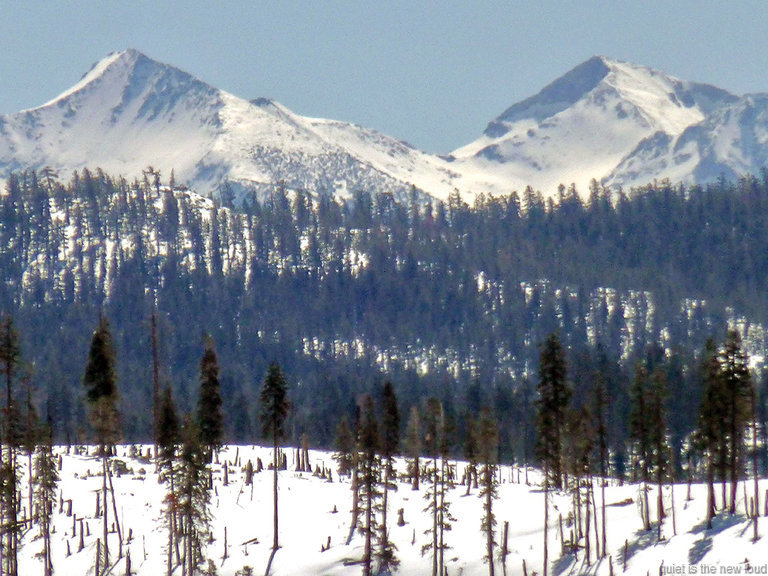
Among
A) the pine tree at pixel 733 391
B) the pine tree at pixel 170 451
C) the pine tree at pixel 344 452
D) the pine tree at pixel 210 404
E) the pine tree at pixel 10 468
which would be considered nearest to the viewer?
the pine tree at pixel 10 468

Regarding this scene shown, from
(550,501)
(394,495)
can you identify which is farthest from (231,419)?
(550,501)

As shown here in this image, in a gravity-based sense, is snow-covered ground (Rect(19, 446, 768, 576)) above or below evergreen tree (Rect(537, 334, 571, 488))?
below

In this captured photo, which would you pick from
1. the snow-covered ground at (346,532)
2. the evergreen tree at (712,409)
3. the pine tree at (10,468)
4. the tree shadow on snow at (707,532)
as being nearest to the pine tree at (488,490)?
the snow-covered ground at (346,532)

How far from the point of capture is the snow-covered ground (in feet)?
211

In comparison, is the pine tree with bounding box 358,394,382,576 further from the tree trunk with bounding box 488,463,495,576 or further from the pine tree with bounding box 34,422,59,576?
the pine tree with bounding box 34,422,59,576

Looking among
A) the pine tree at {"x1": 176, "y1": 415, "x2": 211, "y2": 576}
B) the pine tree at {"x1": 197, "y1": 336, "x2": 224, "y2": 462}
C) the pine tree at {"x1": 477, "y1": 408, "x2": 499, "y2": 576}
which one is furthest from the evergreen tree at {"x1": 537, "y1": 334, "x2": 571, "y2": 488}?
the pine tree at {"x1": 197, "y1": 336, "x2": 224, "y2": 462}

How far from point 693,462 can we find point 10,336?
66.0 m

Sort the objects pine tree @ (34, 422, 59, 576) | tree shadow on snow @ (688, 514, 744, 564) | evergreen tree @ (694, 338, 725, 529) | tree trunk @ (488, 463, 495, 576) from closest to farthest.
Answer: tree shadow on snow @ (688, 514, 744, 564), tree trunk @ (488, 463, 495, 576), pine tree @ (34, 422, 59, 576), evergreen tree @ (694, 338, 725, 529)

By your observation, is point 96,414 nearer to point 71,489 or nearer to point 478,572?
point 71,489

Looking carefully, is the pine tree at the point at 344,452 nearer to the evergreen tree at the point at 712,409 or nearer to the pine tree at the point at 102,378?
the pine tree at the point at 102,378

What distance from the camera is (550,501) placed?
252 ft

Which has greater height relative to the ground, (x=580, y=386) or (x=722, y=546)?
(x=580, y=386)

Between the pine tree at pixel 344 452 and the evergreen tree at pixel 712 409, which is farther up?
the evergreen tree at pixel 712 409

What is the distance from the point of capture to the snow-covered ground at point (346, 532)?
2534 inches
